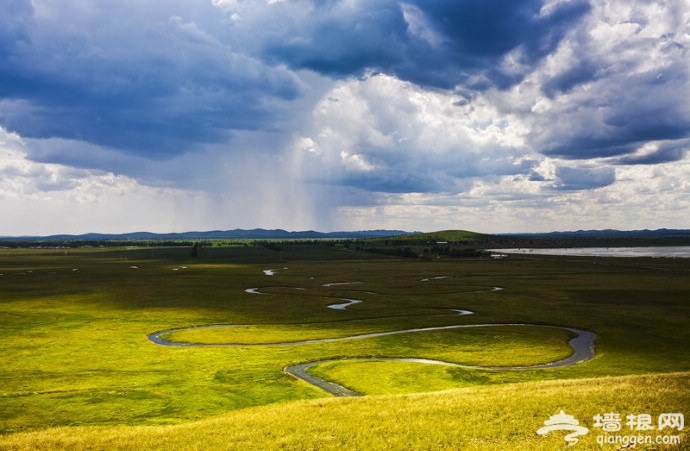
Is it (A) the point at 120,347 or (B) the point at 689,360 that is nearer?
(B) the point at 689,360

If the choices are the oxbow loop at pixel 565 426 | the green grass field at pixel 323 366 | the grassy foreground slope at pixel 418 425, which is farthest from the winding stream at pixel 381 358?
the oxbow loop at pixel 565 426

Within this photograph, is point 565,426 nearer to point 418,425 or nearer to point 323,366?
point 418,425

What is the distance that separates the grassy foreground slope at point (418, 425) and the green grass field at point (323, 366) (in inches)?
6.5

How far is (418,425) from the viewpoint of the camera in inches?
1174

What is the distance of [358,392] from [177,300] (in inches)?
3201

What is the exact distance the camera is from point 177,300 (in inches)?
4673

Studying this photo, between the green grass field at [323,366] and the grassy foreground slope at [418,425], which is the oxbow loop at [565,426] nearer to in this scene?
the grassy foreground slope at [418,425]

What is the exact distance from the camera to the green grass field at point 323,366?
3039cm

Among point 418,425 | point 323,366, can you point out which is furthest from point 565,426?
point 323,366

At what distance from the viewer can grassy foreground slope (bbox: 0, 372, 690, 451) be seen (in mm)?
26516

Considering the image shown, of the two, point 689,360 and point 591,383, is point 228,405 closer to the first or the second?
point 591,383

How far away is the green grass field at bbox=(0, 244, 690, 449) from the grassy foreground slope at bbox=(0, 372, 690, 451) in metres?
0.16

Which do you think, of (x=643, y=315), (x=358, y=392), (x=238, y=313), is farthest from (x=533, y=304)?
(x=358, y=392)

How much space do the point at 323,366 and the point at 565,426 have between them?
3550 centimetres
